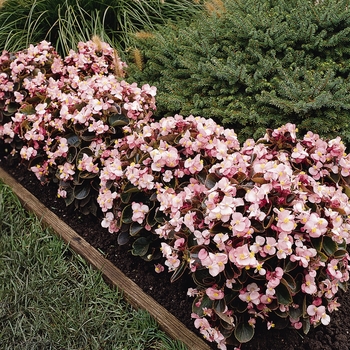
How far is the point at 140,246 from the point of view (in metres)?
2.28

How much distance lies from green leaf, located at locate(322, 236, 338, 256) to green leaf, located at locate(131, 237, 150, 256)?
2.74 ft

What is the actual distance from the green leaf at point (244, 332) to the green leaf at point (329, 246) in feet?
1.40

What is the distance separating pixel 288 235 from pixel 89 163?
1.15 m

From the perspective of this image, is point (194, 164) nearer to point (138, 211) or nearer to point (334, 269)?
point (138, 211)

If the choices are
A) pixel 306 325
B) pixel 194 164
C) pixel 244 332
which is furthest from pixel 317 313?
pixel 194 164

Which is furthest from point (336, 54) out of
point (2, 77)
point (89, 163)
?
point (2, 77)

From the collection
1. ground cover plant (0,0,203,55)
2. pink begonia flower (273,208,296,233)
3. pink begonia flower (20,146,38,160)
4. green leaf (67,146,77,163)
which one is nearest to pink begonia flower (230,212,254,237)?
pink begonia flower (273,208,296,233)

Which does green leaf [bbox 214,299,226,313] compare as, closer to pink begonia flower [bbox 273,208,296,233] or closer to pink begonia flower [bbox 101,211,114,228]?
pink begonia flower [bbox 273,208,296,233]

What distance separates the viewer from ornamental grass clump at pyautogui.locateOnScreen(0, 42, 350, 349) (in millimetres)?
1801

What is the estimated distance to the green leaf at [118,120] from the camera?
2584 mm

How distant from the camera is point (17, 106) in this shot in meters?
3.13

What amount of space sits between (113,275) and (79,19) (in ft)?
8.12

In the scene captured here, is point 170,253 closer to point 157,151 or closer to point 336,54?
point 157,151

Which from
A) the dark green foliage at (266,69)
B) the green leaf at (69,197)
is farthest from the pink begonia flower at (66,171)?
the dark green foliage at (266,69)
